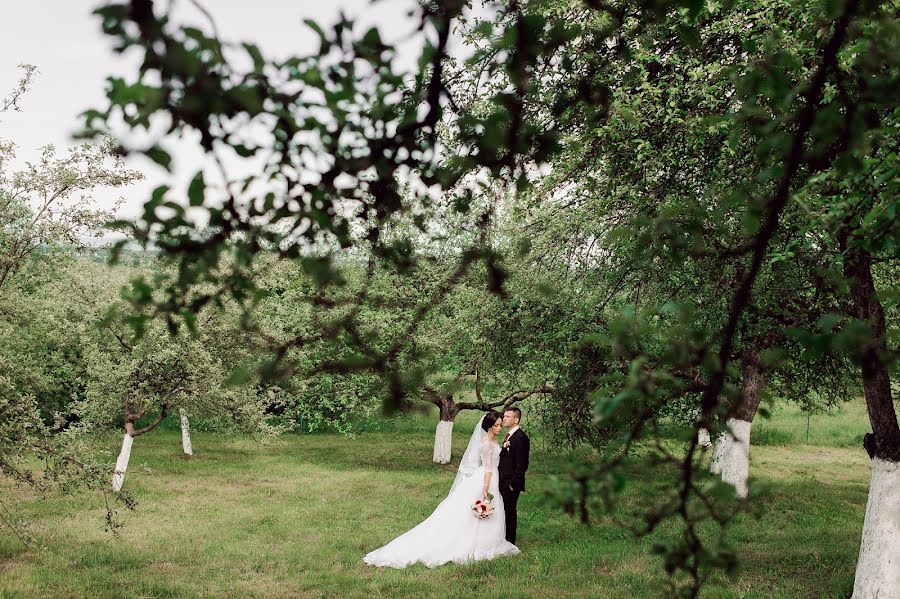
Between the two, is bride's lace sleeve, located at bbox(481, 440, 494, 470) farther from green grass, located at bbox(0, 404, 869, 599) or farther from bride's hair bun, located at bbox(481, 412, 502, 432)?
green grass, located at bbox(0, 404, 869, 599)

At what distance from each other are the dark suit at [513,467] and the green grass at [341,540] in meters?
0.54

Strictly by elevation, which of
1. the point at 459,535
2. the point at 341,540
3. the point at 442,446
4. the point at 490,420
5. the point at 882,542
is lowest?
the point at 341,540

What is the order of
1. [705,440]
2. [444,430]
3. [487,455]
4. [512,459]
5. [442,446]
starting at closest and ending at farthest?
[512,459] → [487,455] → [705,440] → [444,430] → [442,446]

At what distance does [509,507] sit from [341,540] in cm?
362

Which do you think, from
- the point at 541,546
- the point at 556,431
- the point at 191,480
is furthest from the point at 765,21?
the point at 191,480

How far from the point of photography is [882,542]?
9367 millimetres

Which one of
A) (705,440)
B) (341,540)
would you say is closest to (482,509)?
(341,540)

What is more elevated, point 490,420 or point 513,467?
point 490,420

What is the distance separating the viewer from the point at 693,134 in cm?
876

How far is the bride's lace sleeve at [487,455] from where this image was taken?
12734 millimetres

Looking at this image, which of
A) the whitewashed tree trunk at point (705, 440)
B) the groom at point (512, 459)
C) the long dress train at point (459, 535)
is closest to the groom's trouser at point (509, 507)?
the groom at point (512, 459)

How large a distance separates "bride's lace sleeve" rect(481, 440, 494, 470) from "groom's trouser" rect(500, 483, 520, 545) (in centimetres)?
44

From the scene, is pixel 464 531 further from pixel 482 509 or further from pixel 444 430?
pixel 444 430

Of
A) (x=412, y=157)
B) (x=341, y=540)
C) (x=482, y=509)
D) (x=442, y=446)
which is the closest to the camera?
(x=412, y=157)
